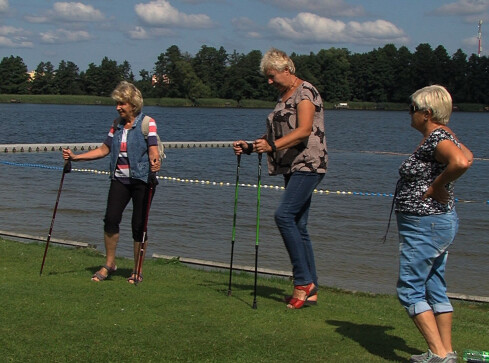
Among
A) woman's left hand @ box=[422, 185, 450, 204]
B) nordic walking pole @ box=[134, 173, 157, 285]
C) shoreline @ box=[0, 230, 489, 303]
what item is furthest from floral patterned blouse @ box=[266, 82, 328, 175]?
shoreline @ box=[0, 230, 489, 303]

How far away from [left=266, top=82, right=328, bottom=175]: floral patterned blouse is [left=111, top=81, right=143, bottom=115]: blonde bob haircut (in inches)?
63.9

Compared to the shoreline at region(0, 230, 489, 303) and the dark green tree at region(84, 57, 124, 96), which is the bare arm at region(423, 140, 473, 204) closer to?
the shoreline at region(0, 230, 489, 303)

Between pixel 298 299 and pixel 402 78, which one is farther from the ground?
pixel 402 78

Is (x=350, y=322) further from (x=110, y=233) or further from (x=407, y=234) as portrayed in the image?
(x=110, y=233)

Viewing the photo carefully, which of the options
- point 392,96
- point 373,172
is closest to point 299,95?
point 373,172

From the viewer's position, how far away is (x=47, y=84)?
Result: 166 m

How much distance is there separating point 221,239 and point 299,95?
838 cm

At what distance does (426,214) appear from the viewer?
200 inches

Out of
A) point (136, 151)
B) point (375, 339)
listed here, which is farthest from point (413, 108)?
point (136, 151)

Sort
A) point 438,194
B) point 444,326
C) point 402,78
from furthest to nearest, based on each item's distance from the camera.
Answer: point 402,78, point 444,326, point 438,194

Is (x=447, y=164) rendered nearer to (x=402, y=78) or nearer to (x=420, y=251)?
(x=420, y=251)

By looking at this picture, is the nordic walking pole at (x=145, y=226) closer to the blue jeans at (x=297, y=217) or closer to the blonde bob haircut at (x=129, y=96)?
the blonde bob haircut at (x=129, y=96)

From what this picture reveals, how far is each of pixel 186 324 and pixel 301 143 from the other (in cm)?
189

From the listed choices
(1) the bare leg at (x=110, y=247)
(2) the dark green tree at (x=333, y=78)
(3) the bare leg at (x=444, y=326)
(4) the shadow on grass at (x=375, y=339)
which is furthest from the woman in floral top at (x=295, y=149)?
(2) the dark green tree at (x=333, y=78)
